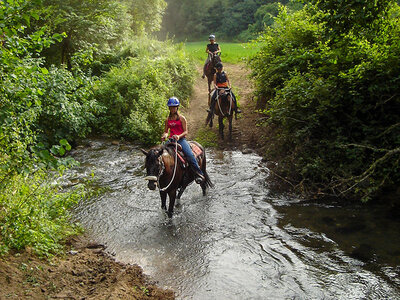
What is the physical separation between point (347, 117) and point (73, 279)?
307 inches

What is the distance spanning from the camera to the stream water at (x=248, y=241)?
A: 6304mm

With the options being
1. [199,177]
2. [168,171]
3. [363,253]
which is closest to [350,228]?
[363,253]

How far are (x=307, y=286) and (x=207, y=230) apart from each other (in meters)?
2.81

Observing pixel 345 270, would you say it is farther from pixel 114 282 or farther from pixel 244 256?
pixel 114 282

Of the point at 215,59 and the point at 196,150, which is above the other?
the point at 215,59

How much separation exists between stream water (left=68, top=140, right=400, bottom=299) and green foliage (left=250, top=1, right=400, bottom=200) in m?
0.83

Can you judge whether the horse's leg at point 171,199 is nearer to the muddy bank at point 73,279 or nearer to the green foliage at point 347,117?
the muddy bank at point 73,279

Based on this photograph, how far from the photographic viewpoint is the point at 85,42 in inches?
682

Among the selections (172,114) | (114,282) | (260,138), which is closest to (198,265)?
(114,282)

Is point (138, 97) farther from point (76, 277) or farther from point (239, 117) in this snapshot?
point (76, 277)

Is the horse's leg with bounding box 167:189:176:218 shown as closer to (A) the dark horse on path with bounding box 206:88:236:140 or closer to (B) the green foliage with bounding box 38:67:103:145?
(B) the green foliage with bounding box 38:67:103:145

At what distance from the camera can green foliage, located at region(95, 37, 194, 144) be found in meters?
14.9

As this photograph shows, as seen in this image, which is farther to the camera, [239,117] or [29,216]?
[239,117]

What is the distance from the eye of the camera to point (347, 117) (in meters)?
9.94
